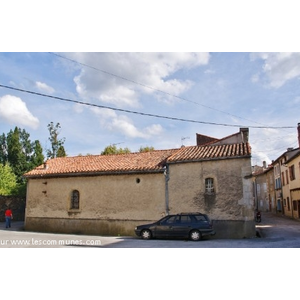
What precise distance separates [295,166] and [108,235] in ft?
64.4

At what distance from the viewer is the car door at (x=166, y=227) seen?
46.5 ft

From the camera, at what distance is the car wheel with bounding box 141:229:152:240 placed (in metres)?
14.5

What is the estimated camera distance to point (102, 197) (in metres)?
17.4

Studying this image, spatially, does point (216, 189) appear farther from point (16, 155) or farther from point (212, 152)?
point (16, 155)

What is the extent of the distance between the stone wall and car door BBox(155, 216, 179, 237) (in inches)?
601

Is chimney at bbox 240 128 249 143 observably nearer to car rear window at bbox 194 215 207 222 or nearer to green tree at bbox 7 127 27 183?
car rear window at bbox 194 215 207 222

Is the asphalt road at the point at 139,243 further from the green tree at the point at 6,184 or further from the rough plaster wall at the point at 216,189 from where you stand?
the green tree at the point at 6,184

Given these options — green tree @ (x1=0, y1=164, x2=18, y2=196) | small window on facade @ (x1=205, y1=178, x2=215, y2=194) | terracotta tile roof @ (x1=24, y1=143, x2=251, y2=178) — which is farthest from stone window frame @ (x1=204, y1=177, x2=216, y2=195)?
green tree @ (x1=0, y1=164, x2=18, y2=196)

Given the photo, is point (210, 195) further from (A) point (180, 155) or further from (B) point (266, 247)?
(B) point (266, 247)

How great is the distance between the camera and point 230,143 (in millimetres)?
17891

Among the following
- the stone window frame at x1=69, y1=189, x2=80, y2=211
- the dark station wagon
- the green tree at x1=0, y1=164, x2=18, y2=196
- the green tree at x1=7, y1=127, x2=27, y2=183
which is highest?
the green tree at x1=7, y1=127, x2=27, y2=183

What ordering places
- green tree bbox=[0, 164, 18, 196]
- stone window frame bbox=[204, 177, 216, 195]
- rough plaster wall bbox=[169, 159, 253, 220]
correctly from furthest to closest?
green tree bbox=[0, 164, 18, 196]
stone window frame bbox=[204, 177, 216, 195]
rough plaster wall bbox=[169, 159, 253, 220]

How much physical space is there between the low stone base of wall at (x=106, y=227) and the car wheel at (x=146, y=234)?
1630mm

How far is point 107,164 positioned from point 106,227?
3.87m
